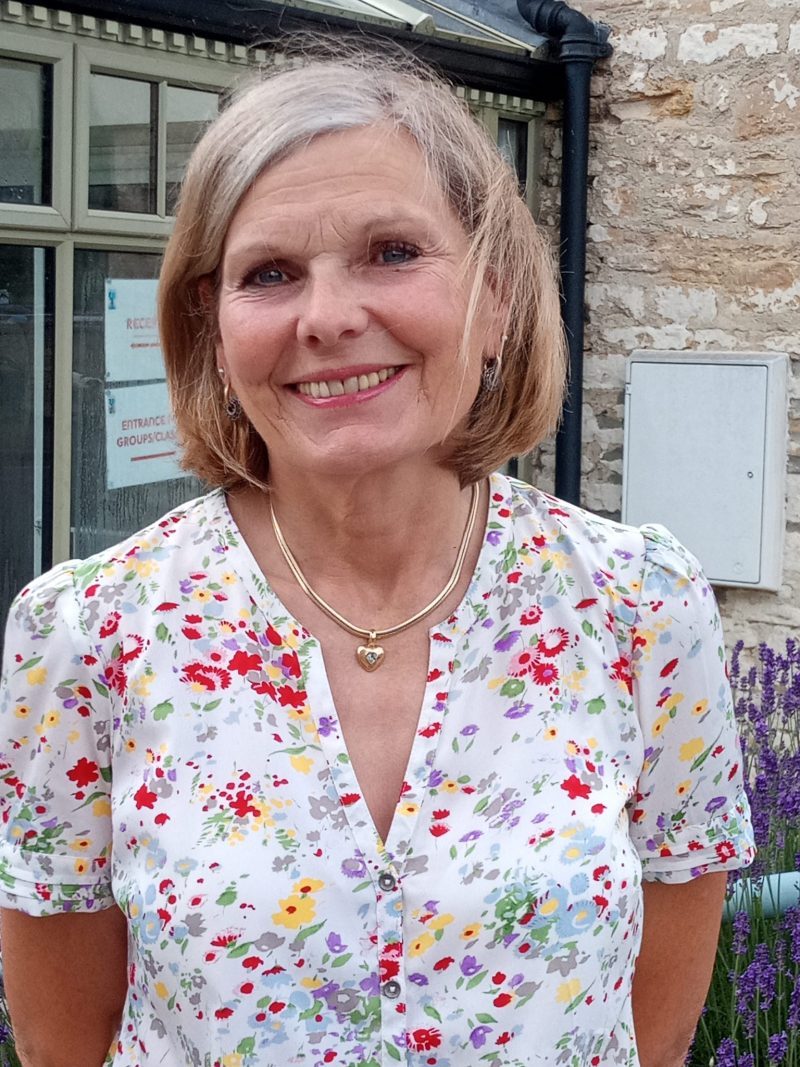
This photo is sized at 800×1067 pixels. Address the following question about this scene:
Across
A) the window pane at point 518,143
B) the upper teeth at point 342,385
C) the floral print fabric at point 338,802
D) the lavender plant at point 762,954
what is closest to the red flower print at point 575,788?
the floral print fabric at point 338,802

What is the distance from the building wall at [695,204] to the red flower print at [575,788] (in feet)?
15.1

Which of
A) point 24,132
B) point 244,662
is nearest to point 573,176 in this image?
point 24,132

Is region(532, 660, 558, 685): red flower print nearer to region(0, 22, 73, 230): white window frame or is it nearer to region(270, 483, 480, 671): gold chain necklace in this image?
region(270, 483, 480, 671): gold chain necklace

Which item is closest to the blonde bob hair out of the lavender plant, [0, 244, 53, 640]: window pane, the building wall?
the lavender plant

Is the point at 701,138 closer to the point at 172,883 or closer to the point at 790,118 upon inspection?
the point at 790,118

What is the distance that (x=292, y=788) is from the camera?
164cm

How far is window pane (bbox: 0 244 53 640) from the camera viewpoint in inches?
196

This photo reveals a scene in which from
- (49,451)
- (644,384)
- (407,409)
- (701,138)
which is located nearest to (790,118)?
(701,138)

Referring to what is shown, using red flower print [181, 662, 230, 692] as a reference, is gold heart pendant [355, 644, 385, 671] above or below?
above

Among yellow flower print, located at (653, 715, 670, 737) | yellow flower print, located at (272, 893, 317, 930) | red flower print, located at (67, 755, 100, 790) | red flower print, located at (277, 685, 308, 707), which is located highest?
red flower print, located at (277, 685, 308, 707)

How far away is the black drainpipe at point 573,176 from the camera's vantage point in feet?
20.8

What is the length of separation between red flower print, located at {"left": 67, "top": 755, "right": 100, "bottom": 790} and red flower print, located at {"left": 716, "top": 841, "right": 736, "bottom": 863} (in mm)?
757

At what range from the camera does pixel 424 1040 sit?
5.29 ft

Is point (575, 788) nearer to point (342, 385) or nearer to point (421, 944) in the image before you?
point (421, 944)
